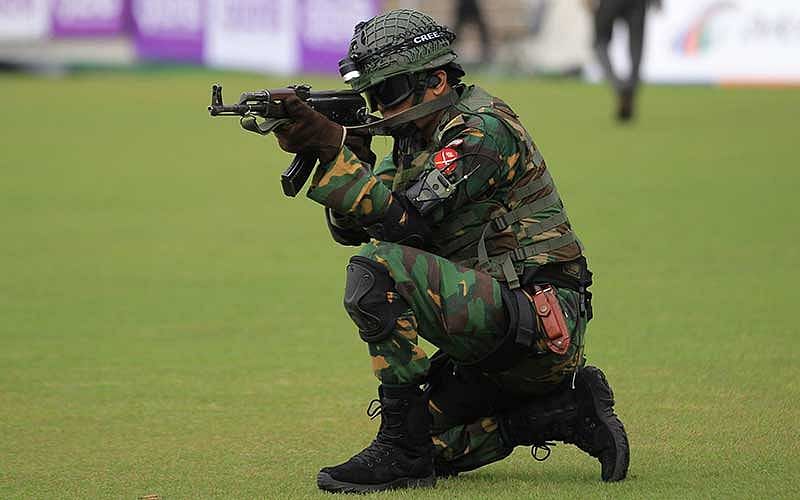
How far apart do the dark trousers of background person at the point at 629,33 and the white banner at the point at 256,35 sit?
9.35 meters

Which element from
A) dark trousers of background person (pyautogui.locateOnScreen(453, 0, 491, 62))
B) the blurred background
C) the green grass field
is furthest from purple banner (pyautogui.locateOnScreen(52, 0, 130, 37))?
the green grass field

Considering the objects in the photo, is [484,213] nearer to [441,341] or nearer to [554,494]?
[441,341]

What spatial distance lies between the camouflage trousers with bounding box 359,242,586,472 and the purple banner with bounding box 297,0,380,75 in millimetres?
20952

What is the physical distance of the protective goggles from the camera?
5.13 m

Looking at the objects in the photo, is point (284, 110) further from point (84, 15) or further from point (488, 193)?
point (84, 15)

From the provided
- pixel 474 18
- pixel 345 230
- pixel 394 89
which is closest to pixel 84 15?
pixel 474 18

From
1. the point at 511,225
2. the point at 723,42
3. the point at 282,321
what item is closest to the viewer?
the point at 511,225

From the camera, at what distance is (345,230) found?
17.4ft

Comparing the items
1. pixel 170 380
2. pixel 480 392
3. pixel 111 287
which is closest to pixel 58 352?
pixel 170 380

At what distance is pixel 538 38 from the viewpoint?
88.6 ft

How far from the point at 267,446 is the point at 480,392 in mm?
887

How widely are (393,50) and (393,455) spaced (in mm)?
1325

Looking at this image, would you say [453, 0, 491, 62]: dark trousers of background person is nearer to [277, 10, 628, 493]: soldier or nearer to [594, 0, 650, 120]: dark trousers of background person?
[594, 0, 650, 120]: dark trousers of background person

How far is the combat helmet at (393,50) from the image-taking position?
5.07 m
